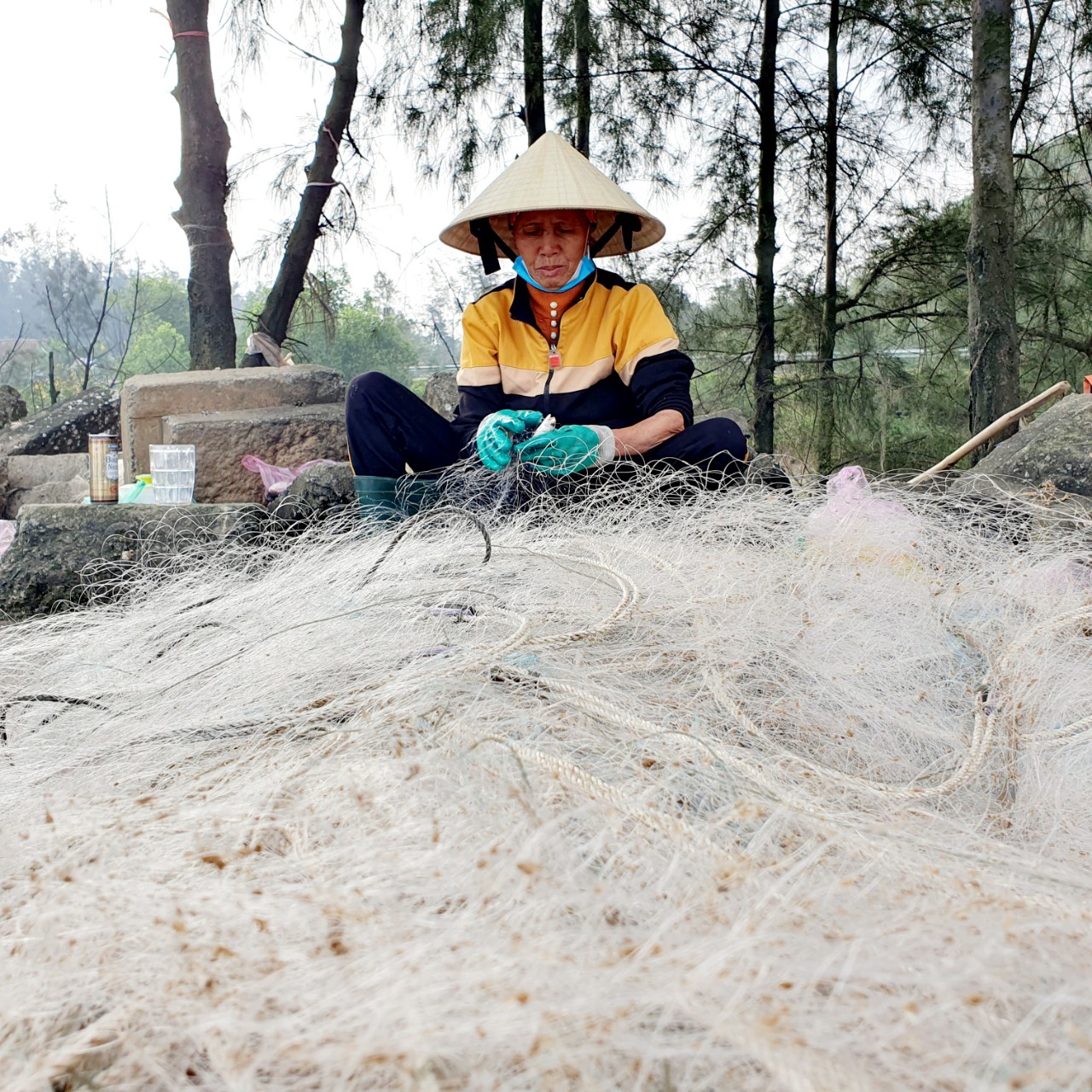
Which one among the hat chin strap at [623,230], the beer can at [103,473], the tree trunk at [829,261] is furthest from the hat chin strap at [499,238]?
the tree trunk at [829,261]

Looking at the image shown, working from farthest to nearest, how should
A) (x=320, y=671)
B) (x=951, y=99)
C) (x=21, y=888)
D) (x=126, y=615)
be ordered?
(x=951, y=99) < (x=126, y=615) < (x=320, y=671) < (x=21, y=888)

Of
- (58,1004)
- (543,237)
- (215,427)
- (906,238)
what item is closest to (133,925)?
(58,1004)

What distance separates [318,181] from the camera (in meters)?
6.64

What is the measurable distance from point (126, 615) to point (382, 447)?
1166mm

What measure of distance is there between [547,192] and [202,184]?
11.4 feet

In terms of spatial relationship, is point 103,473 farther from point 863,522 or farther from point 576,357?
point 863,522

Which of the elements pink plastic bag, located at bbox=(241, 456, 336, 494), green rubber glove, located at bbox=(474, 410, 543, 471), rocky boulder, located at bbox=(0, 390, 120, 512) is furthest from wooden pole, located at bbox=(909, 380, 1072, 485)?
rocky boulder, located at bbox=(0, 390, 120, 512)

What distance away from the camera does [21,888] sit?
3.49 feet

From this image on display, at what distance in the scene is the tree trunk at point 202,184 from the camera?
5.99 meters

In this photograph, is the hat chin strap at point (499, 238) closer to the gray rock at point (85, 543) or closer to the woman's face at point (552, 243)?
the woman's face at point (552, 243)

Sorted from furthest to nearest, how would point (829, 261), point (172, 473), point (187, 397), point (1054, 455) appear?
point (829, 261)
point (187, 397)
point (172, 473)
point (1054, 455)

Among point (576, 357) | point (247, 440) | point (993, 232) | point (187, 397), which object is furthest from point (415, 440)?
point (993, 232)

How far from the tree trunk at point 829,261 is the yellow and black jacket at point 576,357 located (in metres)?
3.81

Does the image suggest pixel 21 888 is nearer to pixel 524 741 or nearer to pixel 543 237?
pixel 524 741
